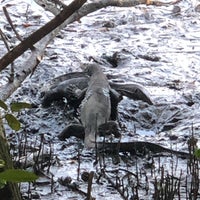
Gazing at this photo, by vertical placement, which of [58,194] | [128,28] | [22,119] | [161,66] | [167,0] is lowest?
[58,194]

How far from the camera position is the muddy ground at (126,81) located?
4.43 m

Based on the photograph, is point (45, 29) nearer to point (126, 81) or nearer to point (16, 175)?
point (16, 175)

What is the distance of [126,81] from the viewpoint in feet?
25.3

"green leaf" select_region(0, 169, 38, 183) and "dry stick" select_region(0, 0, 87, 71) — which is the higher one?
"dry stick" select_region(0, 0, 87, 71)

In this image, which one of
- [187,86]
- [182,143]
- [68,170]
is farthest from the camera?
[187,86]

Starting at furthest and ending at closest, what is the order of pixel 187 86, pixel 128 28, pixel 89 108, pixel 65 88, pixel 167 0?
1. pixel 167 0
2. pixel 128 28
3. pixel 187 86
4. pixel 65 88
5. pixel 89 108

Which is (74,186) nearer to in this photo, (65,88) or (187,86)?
(65,88)

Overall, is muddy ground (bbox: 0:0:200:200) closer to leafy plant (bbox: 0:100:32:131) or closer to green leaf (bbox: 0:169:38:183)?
leafy plant (bbox: 0:100:32:131)

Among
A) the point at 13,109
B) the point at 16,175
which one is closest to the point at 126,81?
the point at 13,109

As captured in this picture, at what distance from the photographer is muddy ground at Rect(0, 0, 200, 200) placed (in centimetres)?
443

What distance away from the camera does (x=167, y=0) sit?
12.1m

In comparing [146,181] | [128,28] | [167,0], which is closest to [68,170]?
[146,181]

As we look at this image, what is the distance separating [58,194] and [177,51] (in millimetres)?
5587

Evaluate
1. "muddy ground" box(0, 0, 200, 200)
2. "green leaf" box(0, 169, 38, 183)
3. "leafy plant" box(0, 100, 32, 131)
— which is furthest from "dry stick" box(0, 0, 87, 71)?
"muddy ground" box(0, 0, 200, 200)
